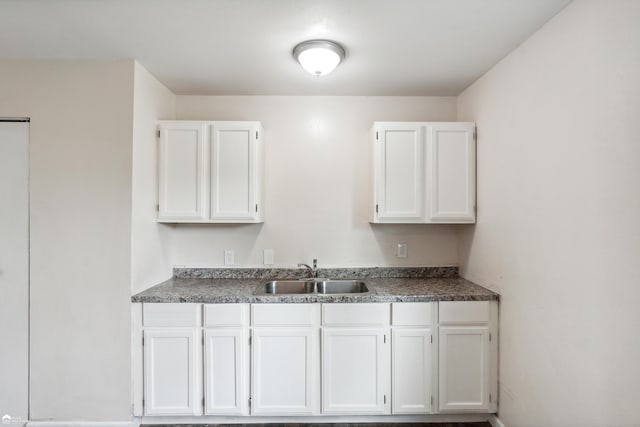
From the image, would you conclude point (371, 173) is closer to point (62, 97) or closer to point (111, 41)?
point (111, 41)

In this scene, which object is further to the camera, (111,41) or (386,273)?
(386,273)

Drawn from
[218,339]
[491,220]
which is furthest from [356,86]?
[218,339]

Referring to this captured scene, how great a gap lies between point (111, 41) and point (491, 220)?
8.73 feet

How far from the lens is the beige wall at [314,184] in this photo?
2650 mm

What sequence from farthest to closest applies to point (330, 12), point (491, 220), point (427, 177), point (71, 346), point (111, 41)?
1. point (427, 177)
2. point (491, 220)
3. point (71, 346)
4. point (111, 41)
5. point (330, 12)

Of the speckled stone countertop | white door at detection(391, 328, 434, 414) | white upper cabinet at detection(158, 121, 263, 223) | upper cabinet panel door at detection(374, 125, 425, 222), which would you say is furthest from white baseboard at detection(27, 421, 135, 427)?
upper cabinet panel door at detection(374, 125, 425, 222)

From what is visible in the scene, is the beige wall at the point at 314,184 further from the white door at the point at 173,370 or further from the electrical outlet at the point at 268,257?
the white door at the point at 173,370

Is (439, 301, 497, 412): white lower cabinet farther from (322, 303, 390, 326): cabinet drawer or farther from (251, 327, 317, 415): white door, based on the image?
(251, 327, 317, 415): white door

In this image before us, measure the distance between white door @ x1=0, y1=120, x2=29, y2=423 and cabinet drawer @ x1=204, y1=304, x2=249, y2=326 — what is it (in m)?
1.16

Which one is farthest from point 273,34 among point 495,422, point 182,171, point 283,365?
point 495,422

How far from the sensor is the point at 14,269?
201 cm

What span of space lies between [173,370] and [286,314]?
0.82 m

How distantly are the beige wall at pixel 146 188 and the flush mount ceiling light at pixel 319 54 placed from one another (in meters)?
1.13

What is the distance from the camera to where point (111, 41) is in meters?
1.82
